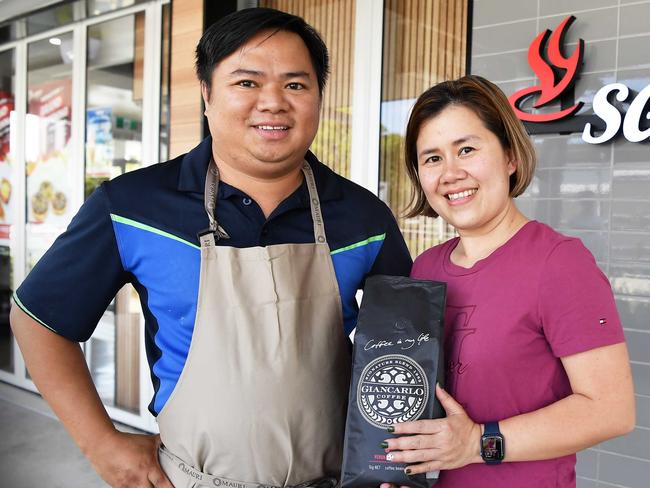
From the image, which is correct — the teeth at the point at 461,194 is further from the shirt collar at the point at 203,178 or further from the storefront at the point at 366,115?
the storefront at the point at 366,115

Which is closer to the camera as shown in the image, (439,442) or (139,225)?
(439,442)

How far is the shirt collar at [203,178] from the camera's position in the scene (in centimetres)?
141

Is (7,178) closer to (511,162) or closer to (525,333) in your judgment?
(511,162)

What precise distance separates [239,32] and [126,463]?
977 millimetres

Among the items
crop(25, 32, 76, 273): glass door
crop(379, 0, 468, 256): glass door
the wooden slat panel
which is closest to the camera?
crop(379, 0, 468, 256): glass door

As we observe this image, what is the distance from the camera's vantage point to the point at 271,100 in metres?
1.35

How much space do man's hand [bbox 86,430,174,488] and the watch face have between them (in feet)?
2.21

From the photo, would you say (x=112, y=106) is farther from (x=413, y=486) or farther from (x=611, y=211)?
(x=413, y=486)

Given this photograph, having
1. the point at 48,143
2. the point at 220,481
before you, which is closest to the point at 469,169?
the point at 220,481

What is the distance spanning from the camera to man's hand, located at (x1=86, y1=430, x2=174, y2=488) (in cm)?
135

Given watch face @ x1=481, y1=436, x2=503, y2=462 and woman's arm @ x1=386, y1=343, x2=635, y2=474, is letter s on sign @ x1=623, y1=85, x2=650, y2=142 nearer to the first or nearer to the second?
woman's arm @ x1=386, y1=343, x2=635, y2=474

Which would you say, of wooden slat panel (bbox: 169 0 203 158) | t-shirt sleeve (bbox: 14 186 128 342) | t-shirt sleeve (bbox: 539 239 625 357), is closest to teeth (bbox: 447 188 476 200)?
t-shirt sleeve (bbox: 539 239 625 357)

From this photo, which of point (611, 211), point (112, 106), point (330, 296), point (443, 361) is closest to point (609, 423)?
point (443, 361)

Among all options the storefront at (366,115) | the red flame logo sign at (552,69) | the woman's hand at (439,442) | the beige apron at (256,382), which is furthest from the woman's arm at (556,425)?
the red flame logo sign at (552,69)
